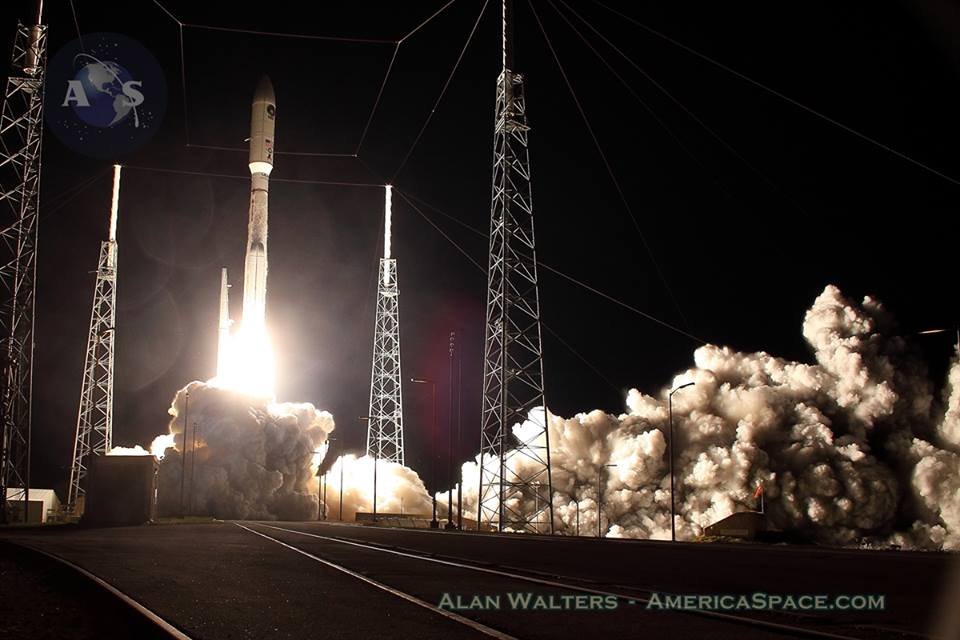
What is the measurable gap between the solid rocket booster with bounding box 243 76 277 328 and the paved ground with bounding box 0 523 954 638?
4523 cm

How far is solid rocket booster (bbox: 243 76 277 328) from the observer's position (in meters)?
66.5

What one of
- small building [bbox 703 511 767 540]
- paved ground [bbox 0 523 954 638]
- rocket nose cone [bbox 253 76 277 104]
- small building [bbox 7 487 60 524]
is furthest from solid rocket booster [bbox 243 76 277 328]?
paved ground [bbox 0 523 954 638]

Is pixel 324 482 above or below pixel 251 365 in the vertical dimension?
below

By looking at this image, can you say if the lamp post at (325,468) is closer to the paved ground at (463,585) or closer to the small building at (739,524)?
the small building at (739,524)

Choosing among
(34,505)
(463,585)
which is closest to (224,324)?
(34,505)

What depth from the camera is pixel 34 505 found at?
65.8 m

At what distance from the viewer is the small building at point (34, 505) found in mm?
49562

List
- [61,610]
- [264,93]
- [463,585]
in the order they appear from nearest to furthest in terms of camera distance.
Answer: [61,610], [463,585], [264,93]

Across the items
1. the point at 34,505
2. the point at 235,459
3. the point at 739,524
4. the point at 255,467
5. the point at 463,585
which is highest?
the point at 235,459

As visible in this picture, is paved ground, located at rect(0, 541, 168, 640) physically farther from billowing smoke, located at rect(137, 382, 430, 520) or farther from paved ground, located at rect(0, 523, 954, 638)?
billowing smoke, located at rect(137, 382, 430, 520)

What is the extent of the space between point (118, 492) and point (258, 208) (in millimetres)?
28371

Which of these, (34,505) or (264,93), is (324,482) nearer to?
(34,505)

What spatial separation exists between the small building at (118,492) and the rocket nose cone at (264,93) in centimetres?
2993

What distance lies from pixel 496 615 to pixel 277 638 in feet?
7.31
